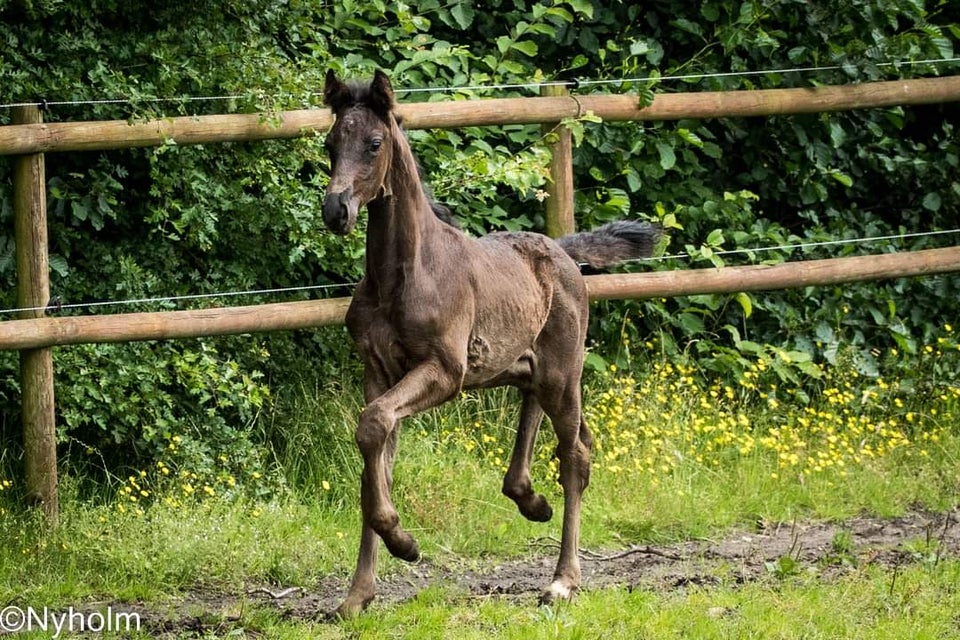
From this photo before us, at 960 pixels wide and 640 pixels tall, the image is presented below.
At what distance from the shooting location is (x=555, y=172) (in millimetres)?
7590

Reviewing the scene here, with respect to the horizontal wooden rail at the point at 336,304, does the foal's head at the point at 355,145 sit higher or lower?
higher

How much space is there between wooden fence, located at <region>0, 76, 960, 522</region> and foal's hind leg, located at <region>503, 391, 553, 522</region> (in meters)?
1.16

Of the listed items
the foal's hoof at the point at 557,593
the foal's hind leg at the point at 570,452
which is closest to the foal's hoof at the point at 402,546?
the foal's hoof at the point at 557,593

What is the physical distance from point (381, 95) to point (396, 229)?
57 centimetres

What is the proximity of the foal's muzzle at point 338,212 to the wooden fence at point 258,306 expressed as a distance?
188 cm

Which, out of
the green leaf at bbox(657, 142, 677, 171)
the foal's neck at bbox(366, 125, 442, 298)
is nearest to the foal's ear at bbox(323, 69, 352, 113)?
the foal's neck at bbox(366, 125, 442, 298)

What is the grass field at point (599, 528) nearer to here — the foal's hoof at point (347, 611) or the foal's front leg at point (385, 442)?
the foal's hoof at point (347, 611)

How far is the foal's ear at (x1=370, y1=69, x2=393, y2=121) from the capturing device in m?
5.12

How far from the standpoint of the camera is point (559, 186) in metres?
7.60

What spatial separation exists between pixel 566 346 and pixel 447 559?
118 centimetres

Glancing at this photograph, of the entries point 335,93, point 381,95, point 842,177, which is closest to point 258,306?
point 335,93

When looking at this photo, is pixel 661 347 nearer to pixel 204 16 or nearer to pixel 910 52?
pixel 910 52

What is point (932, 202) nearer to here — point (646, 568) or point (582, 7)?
point (582, 7)

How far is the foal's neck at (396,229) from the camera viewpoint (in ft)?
17.8
